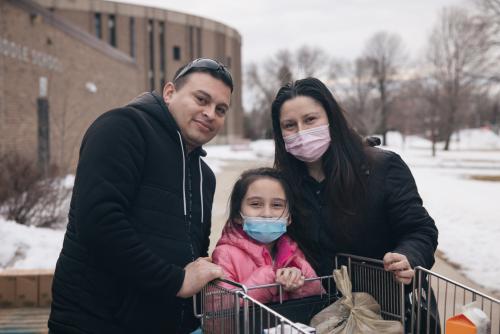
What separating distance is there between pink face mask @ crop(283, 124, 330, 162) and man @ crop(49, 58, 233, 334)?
0.47 meters

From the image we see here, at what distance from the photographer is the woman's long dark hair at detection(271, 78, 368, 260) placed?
8.71 feet

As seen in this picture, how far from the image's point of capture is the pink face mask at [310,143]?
2.71 meters

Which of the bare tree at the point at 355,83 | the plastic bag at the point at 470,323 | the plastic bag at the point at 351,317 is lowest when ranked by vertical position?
the plastic bag at the point at 351,317

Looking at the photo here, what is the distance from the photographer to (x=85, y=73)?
20344 mm

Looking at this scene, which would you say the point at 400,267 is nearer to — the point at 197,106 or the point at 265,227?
the point at 265,227

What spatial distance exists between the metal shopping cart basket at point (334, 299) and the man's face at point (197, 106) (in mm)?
680

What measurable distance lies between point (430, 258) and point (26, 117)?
14.2 meters

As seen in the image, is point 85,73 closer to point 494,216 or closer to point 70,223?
point 494,216

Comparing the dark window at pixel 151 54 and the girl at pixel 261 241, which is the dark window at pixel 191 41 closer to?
Answer: the dark window at pixel 151 54

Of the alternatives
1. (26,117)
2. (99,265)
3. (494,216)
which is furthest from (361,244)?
(26,117)

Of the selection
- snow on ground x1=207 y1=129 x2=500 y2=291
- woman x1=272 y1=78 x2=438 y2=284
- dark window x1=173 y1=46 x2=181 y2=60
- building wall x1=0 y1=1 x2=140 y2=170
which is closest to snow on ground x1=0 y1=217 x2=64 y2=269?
snow on ground x1=207 y1=129 x2=500 y2=291

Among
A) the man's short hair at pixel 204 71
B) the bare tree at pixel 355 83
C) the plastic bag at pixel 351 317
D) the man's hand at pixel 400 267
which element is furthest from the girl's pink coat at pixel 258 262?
the bare tree at pixel 355 83

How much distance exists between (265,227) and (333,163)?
20.2 inches

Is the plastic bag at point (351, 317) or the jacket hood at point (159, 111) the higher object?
the jacket hood at point (159, 111)
